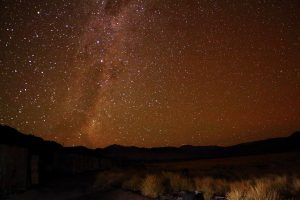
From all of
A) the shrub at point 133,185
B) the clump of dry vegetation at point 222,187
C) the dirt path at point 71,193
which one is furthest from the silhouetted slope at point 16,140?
the clump of dry vegetation at point 222,187

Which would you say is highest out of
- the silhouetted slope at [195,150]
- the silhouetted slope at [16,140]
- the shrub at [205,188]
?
the silhouetted slope at [195,150]

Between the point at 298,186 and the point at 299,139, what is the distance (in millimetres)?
116110

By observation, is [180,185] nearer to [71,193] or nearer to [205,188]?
[205,188]

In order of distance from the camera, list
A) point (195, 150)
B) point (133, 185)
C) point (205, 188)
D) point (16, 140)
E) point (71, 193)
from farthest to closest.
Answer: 1. point (195, 150)
2. point (16, 140)
3. point (133, 185)
4. point (71, 193)
5. point (205, 188)

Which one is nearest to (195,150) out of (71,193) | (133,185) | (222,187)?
(133,185)

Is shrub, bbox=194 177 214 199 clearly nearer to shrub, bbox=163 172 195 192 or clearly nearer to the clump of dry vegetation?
the clump of dry vegetation

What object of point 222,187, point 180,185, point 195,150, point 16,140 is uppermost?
point 195,150

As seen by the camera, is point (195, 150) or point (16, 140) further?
point (195, 150)

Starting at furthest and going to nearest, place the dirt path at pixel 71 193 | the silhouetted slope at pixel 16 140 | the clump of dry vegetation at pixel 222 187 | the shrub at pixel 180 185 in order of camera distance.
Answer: the silhouetted slope at pixel 16 140, the shrub at pixel 180 185, the dirt path at pixel 71 193, the clump of dry vegetation at pixel 222 187

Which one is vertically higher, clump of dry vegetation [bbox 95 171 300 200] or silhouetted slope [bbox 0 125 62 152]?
silhouetted slope [bbox 0 125 62 152]

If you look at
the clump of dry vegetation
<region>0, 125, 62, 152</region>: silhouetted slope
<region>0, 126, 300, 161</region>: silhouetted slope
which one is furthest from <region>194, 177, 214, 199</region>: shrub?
<region>0, 126, 300, 161</region>: silhouetted slope

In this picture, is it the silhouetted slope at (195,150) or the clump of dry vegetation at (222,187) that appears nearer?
the clump of dry vegetation at (222,187)

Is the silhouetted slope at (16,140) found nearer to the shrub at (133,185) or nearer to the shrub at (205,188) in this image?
the shrub at (133,185)

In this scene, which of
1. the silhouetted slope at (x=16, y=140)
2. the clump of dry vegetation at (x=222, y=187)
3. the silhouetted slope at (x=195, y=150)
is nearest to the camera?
the clump of dry vegetation at (x=222, y=187)
